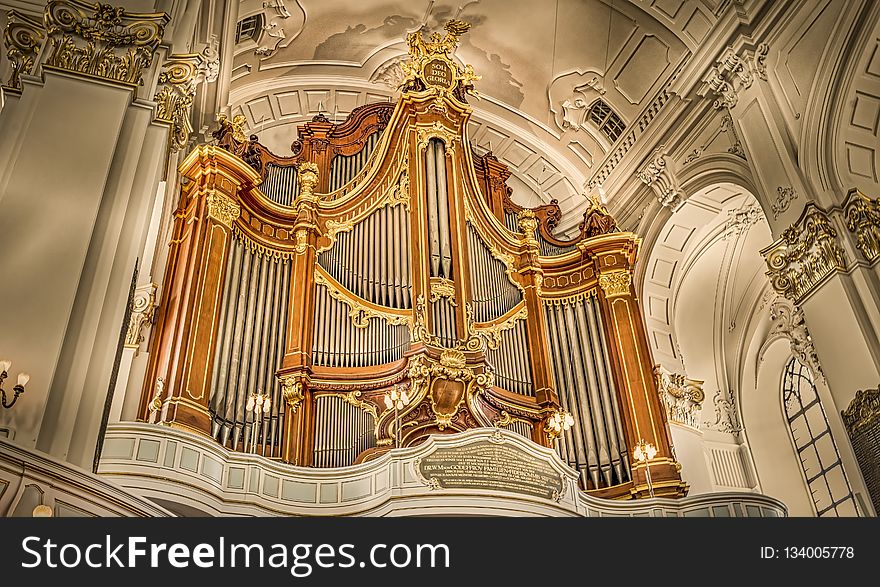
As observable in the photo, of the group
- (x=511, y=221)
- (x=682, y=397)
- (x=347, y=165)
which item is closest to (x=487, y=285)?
(x=511, y=221)

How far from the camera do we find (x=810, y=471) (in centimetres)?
1488

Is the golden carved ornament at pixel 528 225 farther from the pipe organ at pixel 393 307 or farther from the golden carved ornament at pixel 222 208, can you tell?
the golden carved ornament at pixel 222 208

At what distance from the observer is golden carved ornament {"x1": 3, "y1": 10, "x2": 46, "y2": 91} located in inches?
262

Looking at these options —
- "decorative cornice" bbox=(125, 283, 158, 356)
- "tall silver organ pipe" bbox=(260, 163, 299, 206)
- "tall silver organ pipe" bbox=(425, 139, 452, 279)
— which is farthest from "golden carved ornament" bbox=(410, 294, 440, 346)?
"decorative cornice" bbox=(125, 283, 158, 356)

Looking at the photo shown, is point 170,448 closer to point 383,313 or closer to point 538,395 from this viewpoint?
point 383,313

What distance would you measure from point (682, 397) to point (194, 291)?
8527 millimetres

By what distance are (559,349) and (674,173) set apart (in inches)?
155

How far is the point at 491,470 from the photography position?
8.14 meters

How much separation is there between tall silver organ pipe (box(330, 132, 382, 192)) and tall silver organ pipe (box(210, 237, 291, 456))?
7.36 feet

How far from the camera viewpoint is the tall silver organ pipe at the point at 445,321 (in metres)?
9.91
